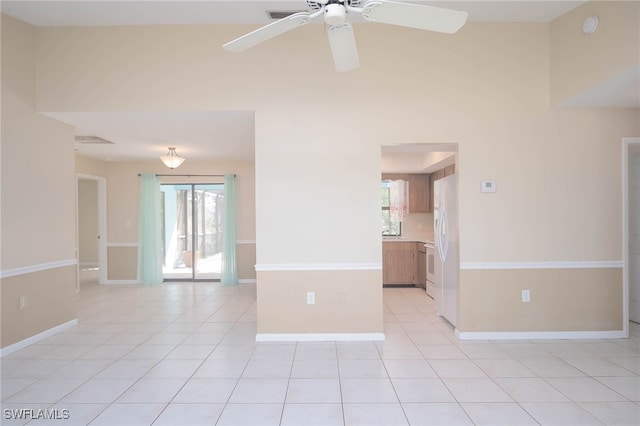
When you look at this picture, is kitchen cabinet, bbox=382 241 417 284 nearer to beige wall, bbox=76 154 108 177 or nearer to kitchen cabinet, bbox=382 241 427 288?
kitchen cabinet, bbox=382 241 427 288

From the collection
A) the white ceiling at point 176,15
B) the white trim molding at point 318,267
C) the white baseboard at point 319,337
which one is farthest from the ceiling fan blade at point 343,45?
the white baseboard at point 319,337

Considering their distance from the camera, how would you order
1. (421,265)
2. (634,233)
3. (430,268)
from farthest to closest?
(421,265)
(430,268)
(634,233)

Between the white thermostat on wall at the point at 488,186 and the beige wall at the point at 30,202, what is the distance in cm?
454

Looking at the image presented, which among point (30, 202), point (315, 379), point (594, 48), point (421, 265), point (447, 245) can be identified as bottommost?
point (315, 379)

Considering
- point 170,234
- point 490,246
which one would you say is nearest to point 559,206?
point 490,246

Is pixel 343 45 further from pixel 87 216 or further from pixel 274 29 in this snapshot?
pixel 87 216

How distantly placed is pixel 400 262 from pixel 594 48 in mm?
4016

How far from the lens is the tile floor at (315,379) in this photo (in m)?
2.26

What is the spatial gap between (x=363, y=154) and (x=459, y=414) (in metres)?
2.36

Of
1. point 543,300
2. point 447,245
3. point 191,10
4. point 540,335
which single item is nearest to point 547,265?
point 543,300

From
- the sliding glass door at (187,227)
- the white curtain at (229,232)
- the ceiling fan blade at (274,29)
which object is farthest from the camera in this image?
the sliding glass door at (187,227)

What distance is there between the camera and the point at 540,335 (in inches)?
141

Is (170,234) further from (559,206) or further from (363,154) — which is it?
(559,206)

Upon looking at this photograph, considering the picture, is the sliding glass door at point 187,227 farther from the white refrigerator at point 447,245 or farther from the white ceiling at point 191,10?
the white refrigerator at point 447,245
